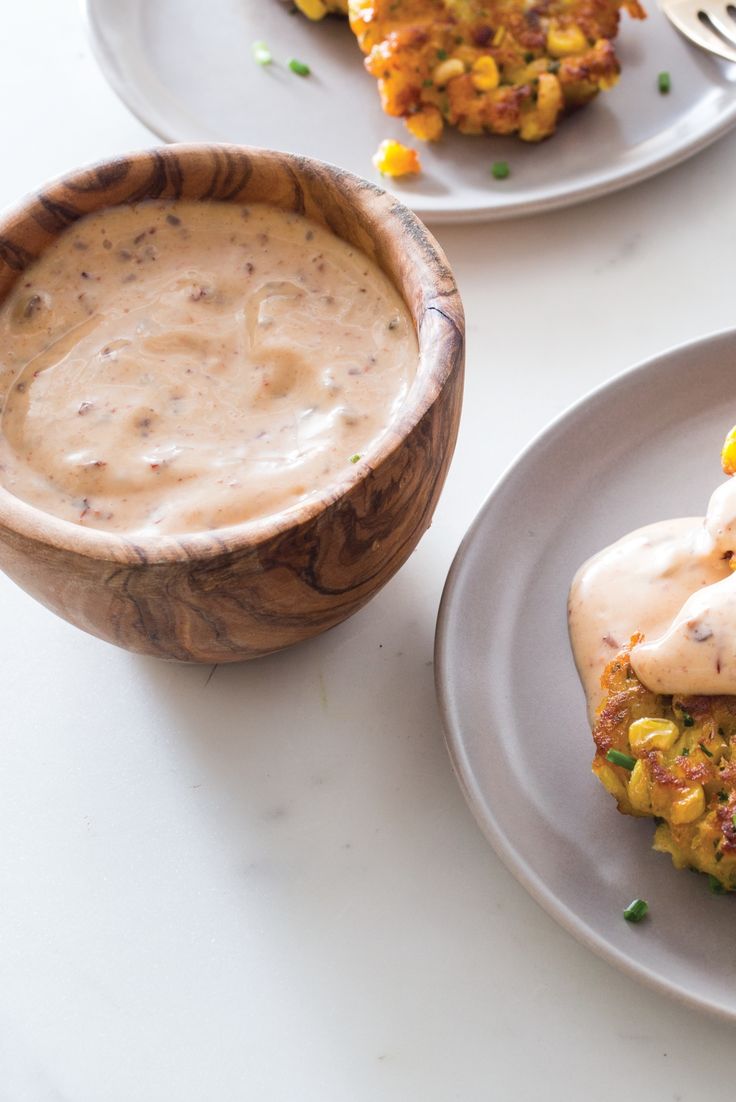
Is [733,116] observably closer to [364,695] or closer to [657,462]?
[657,462]

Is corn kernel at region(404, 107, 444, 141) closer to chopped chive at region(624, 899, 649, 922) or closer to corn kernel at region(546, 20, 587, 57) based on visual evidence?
corn kernel at region(546, 20, 587, 57)

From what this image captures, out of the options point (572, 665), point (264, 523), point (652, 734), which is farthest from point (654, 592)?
point (264, 523)

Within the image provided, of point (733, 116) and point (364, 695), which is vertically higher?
point (733, 116)

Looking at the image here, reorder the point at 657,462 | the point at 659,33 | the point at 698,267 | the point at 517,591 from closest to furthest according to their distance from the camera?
the point at 517,591
the point at 657,462
the point at 698,267
the point at 659,33

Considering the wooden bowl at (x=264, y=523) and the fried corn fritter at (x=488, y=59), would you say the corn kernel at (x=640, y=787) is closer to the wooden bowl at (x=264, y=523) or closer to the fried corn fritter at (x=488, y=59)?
the wooden bowl at (x=264, y=523)

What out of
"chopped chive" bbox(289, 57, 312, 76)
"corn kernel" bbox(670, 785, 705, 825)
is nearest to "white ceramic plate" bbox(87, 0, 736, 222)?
"chopped chive" bbox(289, 57, 312, 76)

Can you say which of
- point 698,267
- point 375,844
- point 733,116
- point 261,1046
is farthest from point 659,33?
point 261,1046

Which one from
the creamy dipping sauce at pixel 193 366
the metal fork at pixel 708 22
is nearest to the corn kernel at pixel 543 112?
the metal fork at pixel 708 22
